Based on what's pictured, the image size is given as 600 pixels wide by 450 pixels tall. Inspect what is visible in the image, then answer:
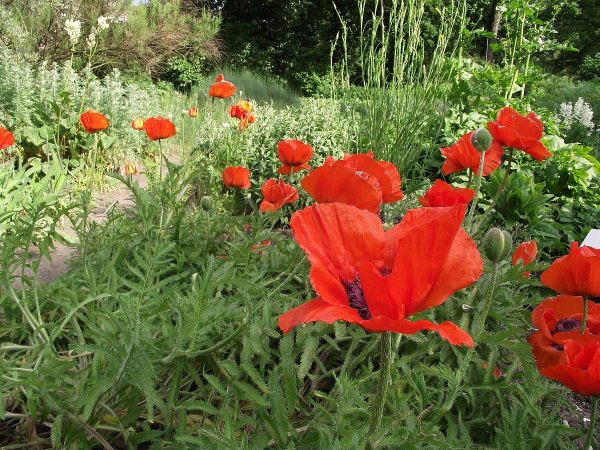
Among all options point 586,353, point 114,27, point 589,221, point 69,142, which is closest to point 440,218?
point 586,353

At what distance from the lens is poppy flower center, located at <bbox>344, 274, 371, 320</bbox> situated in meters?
0.52

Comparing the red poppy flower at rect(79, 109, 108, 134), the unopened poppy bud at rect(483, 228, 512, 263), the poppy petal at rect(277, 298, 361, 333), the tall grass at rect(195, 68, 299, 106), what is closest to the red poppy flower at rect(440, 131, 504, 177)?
the unopened poppy bud at rect(483, 228, 512, 263)

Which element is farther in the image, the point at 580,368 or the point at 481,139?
the point at 481,139

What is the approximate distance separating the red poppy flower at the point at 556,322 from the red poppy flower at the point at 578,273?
8cm

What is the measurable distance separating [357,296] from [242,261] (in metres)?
0.88

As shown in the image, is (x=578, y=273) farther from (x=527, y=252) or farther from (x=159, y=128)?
(x=159, y=128)

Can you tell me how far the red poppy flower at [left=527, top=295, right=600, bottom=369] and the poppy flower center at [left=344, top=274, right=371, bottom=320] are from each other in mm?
395

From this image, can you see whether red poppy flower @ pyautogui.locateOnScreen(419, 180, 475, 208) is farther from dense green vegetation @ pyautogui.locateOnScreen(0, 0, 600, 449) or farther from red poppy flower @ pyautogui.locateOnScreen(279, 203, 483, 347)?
red poppy flower @ pyautogui.locateOnScreen(279, 203, 483, 347)

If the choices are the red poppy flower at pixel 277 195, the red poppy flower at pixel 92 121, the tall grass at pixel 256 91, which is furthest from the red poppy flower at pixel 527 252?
the tall grass at pixel 256 91

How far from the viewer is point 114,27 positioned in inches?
408

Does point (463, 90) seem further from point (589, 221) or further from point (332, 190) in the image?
point (332, 190)

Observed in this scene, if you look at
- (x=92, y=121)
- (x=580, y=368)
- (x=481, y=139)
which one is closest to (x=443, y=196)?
(x=481, y=139)

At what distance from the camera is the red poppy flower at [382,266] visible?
1.47ft

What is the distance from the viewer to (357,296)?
52cm
